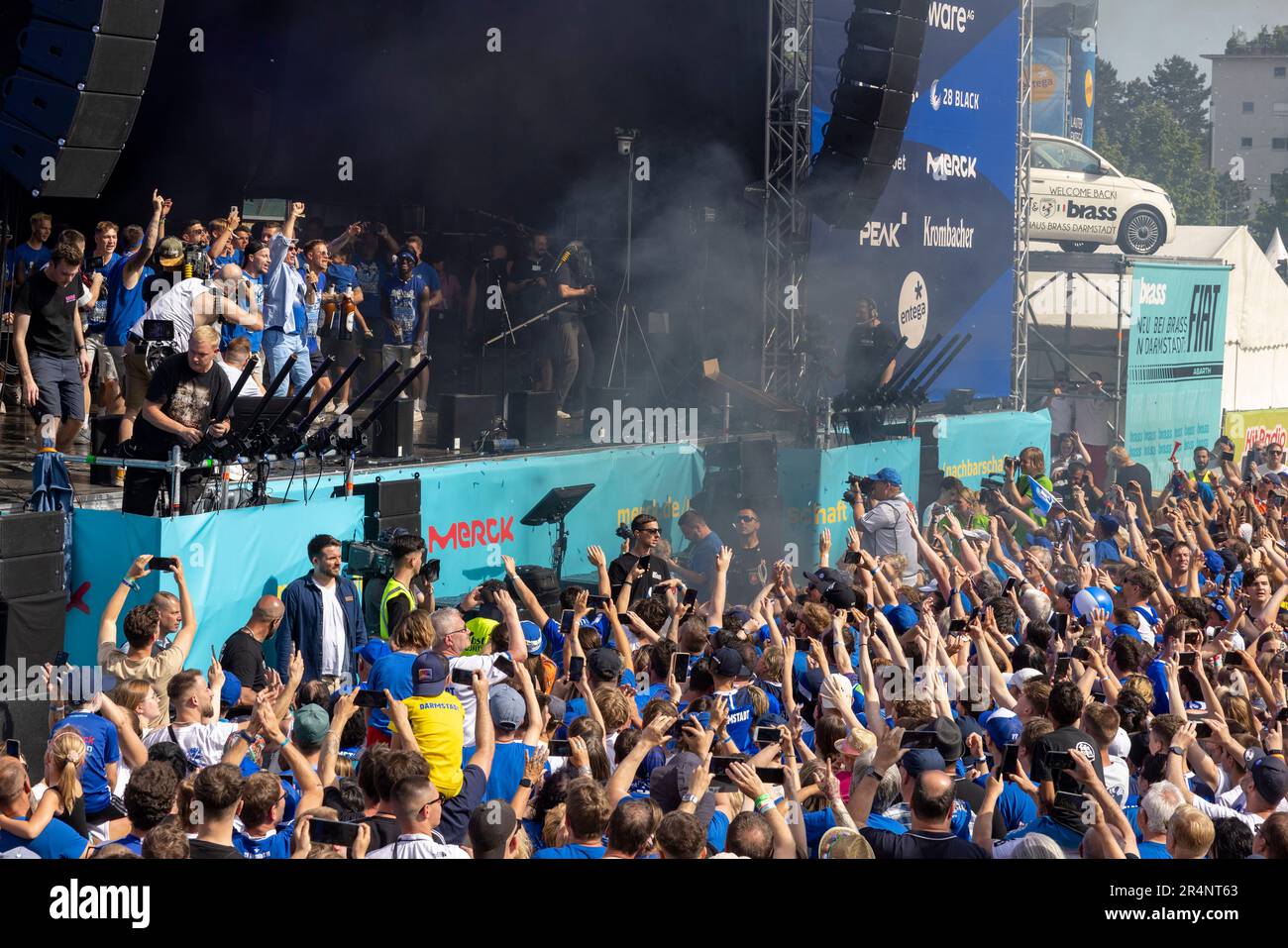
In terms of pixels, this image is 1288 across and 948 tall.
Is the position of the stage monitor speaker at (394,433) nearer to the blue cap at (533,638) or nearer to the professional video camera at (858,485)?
the blue cap at (533,638)

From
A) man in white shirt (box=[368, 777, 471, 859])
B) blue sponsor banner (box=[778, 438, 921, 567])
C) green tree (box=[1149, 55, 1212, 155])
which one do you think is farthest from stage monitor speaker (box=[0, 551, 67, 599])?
green tree (box=[1149, 55, 1212, 155])

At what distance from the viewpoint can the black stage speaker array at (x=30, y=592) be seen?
771 cm

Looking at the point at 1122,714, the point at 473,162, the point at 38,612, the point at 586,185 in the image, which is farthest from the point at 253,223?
the point at 1122,714

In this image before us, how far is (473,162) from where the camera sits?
51.4 feet

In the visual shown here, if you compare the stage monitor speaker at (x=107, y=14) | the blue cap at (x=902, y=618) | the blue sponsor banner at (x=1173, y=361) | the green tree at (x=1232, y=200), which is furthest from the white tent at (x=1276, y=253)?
the stage monitor speaker at (x=107, y=14)

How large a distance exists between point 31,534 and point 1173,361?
16.1 metres

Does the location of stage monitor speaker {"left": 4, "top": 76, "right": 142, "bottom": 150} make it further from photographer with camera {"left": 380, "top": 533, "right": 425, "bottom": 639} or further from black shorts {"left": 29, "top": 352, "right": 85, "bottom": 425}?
→ photographer with camera {"left": 380, "top": 533, "right": 425, "bottom": 639}

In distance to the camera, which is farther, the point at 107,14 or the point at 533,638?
the point at 107,14

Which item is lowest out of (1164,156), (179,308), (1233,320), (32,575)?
(32,575)

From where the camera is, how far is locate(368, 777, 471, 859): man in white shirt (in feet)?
14.0

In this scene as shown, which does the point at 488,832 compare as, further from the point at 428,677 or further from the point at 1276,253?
the point at 1276,253

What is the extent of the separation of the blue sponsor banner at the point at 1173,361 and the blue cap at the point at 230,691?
1501 centimetres

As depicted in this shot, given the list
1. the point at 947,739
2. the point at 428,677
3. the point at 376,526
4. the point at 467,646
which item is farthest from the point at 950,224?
the point at 947,739

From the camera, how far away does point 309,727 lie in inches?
201
